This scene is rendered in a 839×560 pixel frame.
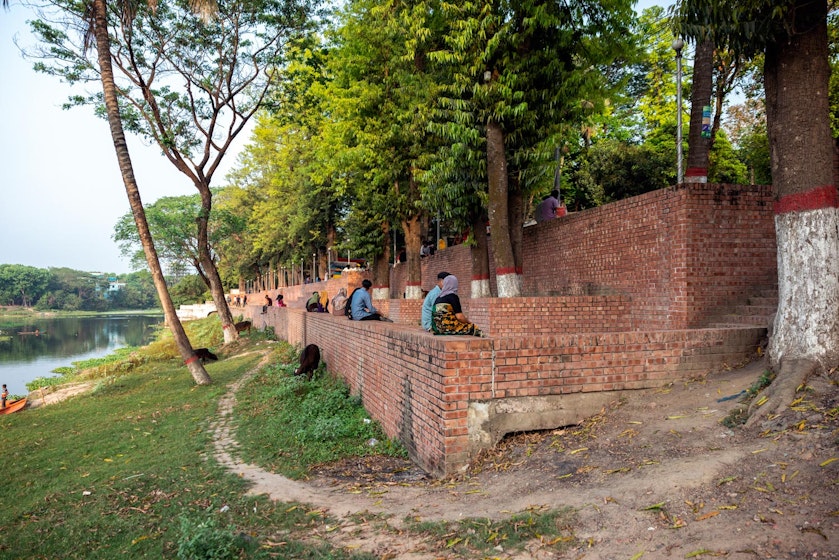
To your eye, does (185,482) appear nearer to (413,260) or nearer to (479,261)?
(479,261)

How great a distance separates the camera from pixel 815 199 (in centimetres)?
477

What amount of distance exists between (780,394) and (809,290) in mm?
1119

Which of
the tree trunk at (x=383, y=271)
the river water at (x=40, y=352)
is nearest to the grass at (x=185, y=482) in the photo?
the tree trunk at (x=383, y=271)

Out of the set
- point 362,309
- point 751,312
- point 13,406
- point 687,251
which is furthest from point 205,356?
point 751,312

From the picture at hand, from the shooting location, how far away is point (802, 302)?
475 centimetres

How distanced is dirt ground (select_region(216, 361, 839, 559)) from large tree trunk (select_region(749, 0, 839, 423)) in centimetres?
45

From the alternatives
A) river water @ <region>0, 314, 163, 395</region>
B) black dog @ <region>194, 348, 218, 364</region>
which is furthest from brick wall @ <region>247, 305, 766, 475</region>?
river water @ <region>0, 314, 163, 395</region>

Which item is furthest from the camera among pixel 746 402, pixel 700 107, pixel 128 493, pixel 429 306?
pixel 700 107

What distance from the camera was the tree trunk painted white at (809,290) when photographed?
459cm

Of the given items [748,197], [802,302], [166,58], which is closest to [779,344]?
[802,302]

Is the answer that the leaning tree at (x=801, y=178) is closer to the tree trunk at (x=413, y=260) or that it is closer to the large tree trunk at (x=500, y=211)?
the large tree trunk at (x=500, y=211)

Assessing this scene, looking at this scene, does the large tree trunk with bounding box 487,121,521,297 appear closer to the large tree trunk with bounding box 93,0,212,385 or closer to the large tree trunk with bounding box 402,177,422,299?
the large tree trunk with bounding box 402,177,422,299

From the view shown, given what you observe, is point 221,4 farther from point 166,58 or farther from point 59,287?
point 59,287

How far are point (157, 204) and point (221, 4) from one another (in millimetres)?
21640
